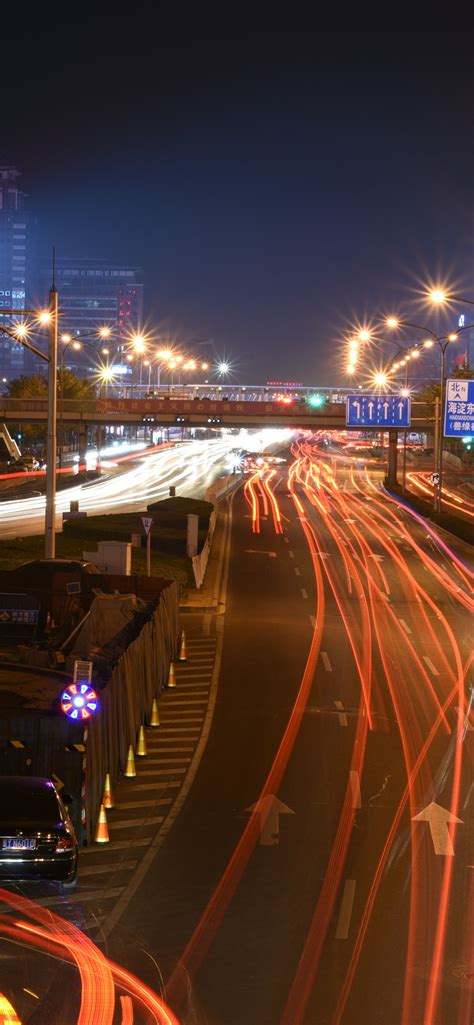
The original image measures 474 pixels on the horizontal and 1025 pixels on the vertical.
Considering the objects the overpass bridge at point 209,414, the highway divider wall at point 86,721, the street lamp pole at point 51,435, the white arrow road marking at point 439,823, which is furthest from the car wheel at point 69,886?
the overpass bridge at point 209,414

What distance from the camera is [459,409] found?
43844 mm

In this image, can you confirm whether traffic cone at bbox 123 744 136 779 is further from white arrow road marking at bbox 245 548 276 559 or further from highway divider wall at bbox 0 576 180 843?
white arrow road marking at bbox 245 548 276 559

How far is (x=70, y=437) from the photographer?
523ft

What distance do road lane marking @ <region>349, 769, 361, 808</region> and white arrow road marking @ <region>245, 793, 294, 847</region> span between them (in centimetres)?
98

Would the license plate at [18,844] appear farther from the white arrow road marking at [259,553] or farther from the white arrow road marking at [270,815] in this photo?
the white arrow road marking at [259,553]

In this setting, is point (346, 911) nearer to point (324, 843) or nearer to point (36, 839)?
point (324, 843)

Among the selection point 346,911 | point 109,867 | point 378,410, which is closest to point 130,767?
point 109,867

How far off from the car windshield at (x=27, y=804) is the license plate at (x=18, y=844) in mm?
242

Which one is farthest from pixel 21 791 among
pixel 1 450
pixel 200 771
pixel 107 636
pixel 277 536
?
pixel 1 450

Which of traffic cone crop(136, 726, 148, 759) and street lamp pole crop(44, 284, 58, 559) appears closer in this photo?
traffic cone crop(136, 726, 148, 759)

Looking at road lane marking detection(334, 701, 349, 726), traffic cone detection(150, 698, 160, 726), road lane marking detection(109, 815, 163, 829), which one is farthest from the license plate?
road lane marking detection(334, 701, 349, 726)

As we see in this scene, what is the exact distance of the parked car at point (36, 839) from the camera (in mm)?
12211

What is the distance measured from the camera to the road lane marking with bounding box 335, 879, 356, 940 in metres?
11.6

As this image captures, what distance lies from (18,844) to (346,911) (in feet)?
11.3
